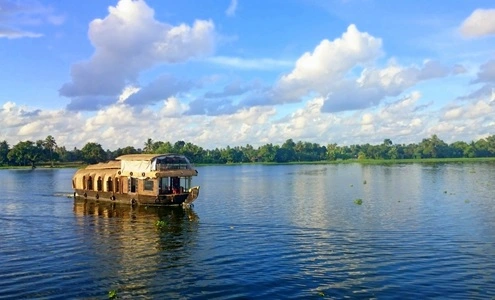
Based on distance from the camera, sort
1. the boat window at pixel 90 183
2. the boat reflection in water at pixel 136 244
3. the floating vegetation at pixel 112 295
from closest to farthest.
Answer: the floating vegetation at pixel 112 295 < the boat reflection in water at pixel 136 244 < the boat window at pixel 90 183

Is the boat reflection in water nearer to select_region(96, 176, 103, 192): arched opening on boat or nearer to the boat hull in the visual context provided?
the boat hull

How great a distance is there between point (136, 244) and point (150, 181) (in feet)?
81.2

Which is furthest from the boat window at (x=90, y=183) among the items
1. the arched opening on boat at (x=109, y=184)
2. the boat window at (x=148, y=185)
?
the boat window at (x=148, y=185)

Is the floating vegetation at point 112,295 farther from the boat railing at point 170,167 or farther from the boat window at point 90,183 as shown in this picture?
the boat window at point 90,183

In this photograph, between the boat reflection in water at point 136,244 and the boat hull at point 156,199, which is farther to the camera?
the boat hull at point 156,199

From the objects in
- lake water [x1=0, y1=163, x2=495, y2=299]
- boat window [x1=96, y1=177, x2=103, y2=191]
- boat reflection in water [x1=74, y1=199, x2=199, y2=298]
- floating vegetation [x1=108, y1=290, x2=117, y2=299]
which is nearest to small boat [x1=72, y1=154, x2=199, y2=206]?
boat reflection in water [x1=74, y1=199, x2=199, y2=298]

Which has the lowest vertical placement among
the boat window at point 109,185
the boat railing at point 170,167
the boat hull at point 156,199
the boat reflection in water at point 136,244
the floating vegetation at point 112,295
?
the floating vegetation at point 112,295

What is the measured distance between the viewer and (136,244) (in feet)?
128

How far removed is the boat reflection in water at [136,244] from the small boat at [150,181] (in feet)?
4.98

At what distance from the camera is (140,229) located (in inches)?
1842

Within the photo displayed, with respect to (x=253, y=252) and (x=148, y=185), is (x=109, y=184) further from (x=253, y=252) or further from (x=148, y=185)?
(x=253, y=252)

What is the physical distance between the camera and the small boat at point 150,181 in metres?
60.7

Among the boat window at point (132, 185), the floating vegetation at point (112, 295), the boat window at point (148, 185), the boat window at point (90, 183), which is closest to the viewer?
the floating vegetation at point (112, 295)

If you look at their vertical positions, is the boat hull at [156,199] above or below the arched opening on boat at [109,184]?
below
